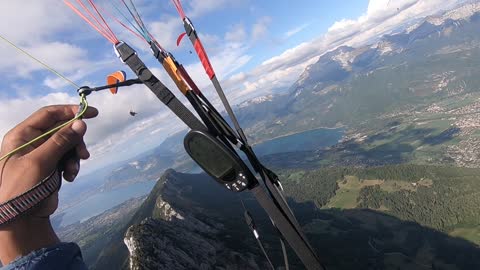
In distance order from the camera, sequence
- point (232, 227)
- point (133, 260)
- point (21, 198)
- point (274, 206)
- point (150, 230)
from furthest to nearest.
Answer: point (232, 227) → point (150, 230) → point (133, 260) → point (274, 206) → point (21, 198)

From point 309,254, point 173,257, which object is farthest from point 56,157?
point 173,257

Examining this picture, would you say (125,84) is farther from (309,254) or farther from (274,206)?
(309,254)

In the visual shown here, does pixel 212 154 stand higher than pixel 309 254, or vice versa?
pixel 212 154

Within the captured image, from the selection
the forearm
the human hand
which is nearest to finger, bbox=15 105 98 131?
the human hand

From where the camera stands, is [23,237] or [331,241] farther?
[331,241]

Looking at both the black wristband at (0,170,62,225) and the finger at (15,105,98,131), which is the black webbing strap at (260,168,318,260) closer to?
the finger at (15,105,98,131)

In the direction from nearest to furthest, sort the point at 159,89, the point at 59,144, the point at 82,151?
the point at 59,144, the point at 82,151, the point at 159,89

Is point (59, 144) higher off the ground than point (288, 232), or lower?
higher

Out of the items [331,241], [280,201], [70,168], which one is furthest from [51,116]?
[331,241]

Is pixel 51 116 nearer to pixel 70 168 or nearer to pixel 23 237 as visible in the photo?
pixel 70 168
